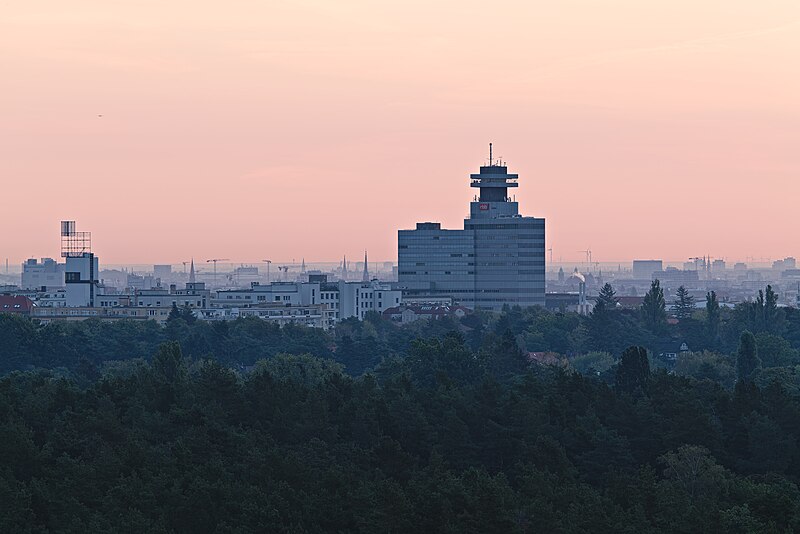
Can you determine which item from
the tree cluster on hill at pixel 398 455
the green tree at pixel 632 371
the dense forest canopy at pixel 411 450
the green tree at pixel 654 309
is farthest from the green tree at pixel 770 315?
the tree cluster on hill at pixel 398 455

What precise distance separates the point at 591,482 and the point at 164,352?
4030 cm

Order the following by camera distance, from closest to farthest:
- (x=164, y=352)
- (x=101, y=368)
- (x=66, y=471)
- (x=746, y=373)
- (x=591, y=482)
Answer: (x=66, y=471) → (x=591, y=482) → (x=164, y=352) → (x=746, y=373) → (x=101, y=368)

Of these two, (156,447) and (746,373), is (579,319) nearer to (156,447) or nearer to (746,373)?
(746,373)

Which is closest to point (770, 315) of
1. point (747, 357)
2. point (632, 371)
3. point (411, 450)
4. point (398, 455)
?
point (747, 357)

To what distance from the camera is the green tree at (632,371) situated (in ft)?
307

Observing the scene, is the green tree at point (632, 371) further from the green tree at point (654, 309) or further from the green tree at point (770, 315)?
the green tree at point (654, 309)

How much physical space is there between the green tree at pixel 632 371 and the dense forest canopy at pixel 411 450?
0.43ft

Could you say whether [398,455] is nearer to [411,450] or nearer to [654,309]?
[411,450]

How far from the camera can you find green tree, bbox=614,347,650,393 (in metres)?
93.5

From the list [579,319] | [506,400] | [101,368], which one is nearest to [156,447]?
[506,400]

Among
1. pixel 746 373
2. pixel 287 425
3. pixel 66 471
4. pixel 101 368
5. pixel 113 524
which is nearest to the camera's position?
pixel 113 524

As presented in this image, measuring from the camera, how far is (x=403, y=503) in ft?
192

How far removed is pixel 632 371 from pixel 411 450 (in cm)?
2100

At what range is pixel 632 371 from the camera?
3738 inches
